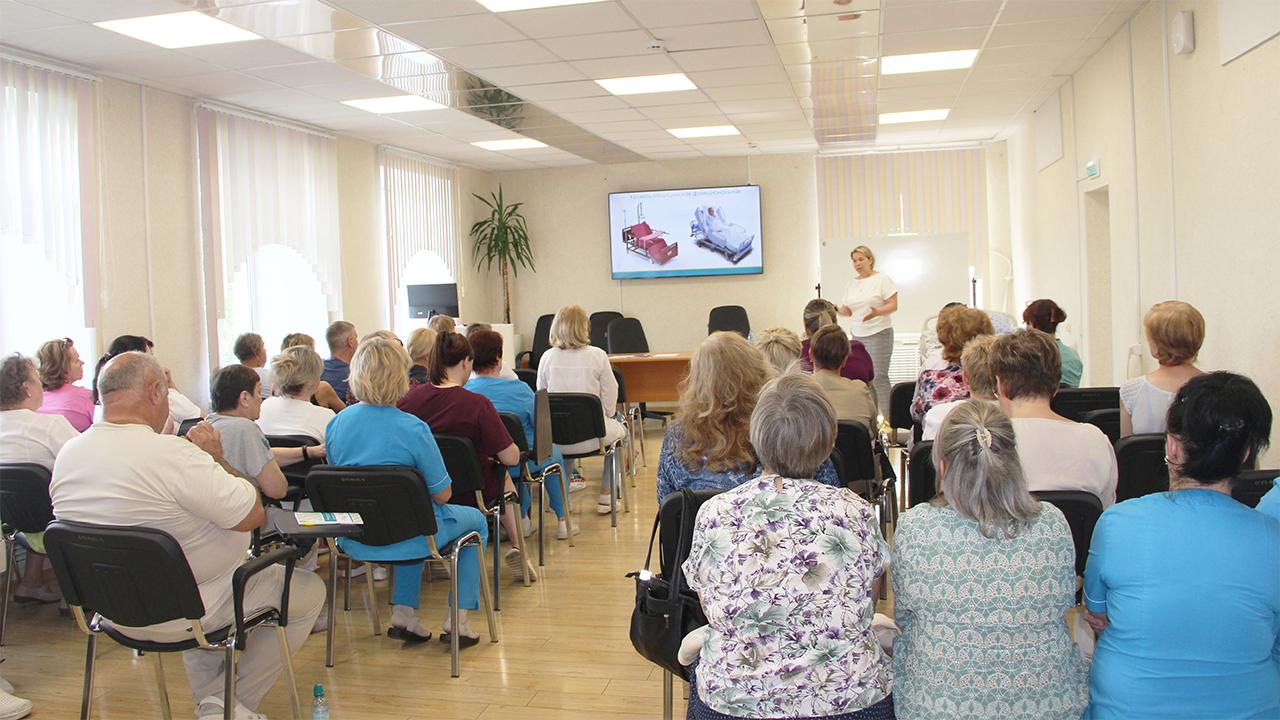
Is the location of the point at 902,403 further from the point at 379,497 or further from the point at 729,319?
the point at 729,319

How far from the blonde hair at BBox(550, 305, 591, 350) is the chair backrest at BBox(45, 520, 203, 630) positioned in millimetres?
3316

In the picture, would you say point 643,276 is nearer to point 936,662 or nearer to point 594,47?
point 594,47

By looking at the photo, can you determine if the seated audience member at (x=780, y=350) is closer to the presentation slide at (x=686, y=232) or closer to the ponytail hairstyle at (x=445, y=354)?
A: the ponytail hairstyle at (x=445, y=354)

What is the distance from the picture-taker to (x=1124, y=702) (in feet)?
5.79

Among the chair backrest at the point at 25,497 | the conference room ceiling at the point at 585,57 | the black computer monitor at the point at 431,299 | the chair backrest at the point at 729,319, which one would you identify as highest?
the conference room ceiling at the point at 585,57

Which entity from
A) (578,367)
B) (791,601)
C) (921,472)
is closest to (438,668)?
(921,472)

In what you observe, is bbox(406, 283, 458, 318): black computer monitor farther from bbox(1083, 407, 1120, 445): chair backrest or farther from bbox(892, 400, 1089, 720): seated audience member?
bbox(892, 400, 1089, 720): seated audience member

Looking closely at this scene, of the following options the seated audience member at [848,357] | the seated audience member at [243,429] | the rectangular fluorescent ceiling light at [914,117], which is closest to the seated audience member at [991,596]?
the seated audience member at [243,429]

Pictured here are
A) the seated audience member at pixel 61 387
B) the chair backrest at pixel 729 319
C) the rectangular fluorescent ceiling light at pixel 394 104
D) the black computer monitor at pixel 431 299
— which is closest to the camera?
the seated audience member at pixel 61 387

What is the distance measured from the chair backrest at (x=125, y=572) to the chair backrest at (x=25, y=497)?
3.51ft

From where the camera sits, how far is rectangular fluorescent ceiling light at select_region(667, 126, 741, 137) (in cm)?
856

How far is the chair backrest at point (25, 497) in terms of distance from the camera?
11.1 ft

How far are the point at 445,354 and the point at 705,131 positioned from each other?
5.51 m

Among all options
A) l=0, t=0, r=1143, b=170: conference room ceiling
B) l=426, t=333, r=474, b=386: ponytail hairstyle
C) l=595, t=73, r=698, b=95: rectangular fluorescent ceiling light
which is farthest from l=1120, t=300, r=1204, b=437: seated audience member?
l=595, t=73, r=698, b=95: rectangular fluorescent ceiling light
